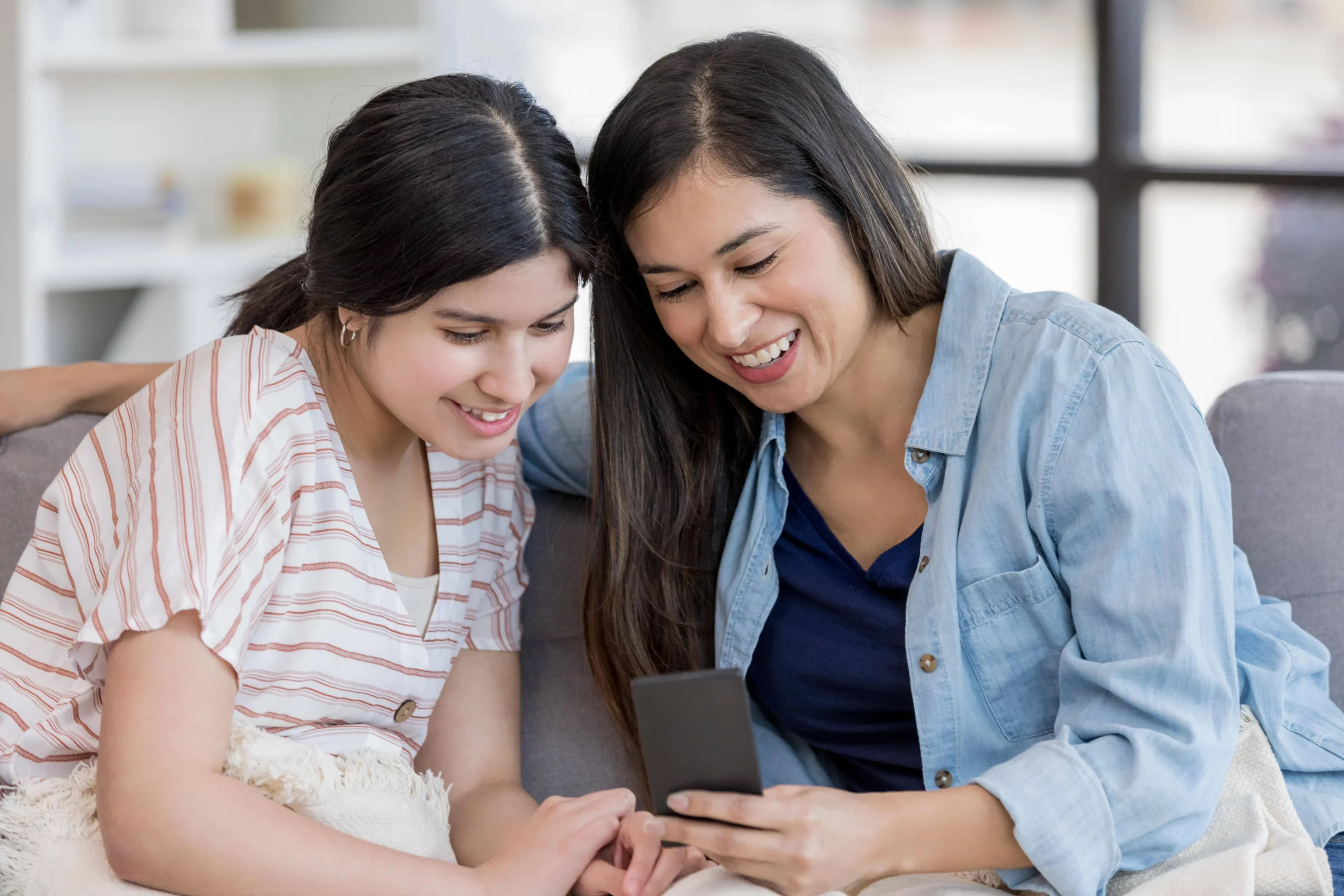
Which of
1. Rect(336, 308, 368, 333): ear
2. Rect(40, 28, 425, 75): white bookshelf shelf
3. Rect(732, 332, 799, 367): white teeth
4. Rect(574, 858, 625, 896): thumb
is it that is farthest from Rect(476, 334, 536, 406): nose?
Rect(40, 28, 425, 75): white bookshelf shelf

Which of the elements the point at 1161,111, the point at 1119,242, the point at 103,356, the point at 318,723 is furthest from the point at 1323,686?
the point at 103,356

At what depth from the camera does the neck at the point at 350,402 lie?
4.68 ft

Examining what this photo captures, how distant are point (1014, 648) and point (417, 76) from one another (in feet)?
7.83

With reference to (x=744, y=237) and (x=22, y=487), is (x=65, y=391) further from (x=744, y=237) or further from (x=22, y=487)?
(x=744, y=237)

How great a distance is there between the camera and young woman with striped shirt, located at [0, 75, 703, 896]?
1.21 metres

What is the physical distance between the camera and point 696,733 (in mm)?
1142

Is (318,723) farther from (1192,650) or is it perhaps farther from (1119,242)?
(1119,242)

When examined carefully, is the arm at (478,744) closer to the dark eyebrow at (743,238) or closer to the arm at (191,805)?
the arm at (191,805)

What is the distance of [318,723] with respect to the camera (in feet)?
4.58

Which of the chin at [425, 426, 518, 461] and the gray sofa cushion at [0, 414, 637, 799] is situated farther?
the gray sofa cushion at [0, 414, 637, 799]

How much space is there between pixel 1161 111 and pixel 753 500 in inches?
85.0

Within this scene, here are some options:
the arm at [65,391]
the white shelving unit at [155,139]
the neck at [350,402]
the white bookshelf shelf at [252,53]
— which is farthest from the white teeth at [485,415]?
the white bookshelf shelf at [252,53]

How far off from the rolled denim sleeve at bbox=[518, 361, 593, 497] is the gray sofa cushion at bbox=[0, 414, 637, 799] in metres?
0.05

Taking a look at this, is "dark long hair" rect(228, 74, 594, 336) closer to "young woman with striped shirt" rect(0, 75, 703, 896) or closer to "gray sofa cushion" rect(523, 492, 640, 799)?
"young woman with striped shirt" rect(0, 75, 703, 896)
